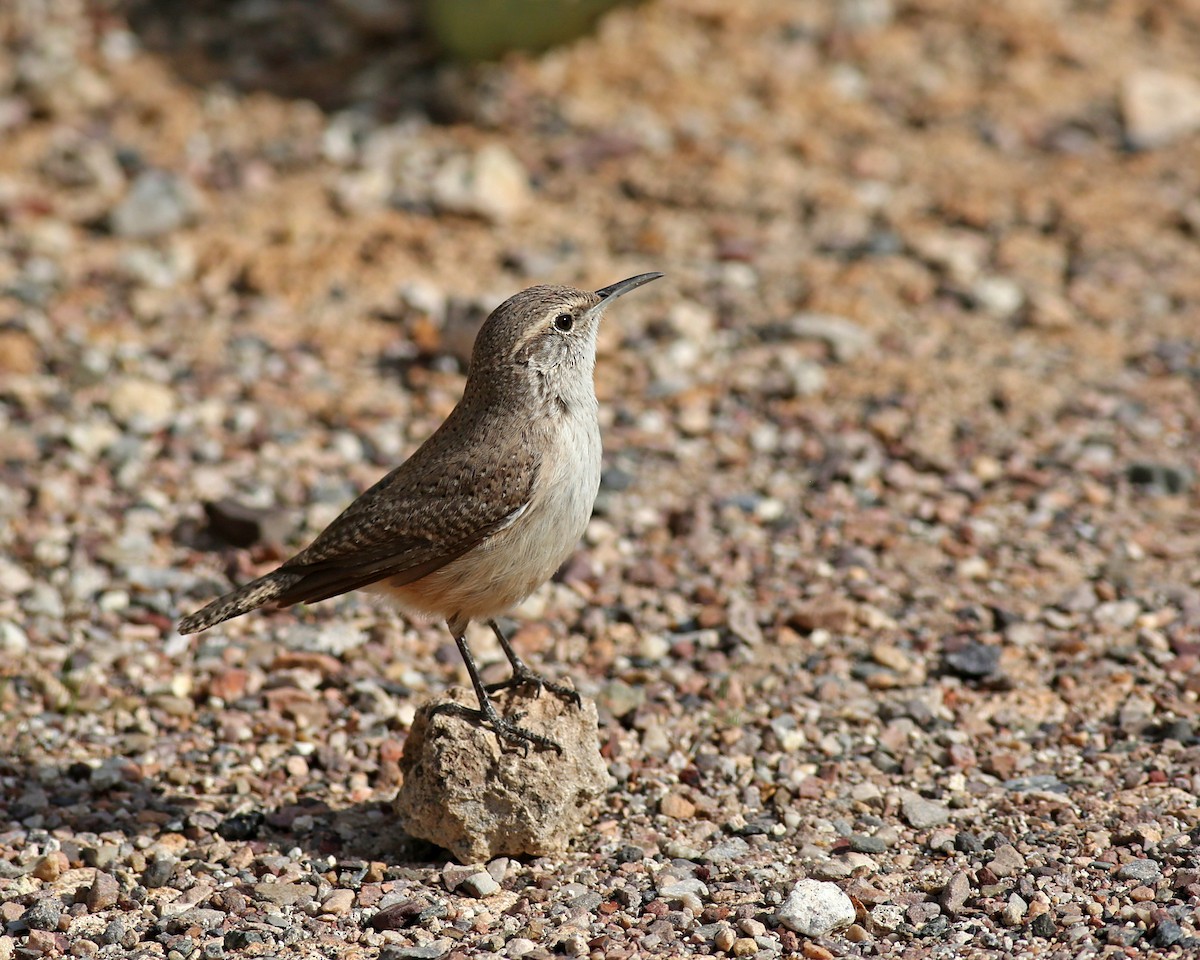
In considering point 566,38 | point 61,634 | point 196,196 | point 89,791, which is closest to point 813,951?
point 89,791

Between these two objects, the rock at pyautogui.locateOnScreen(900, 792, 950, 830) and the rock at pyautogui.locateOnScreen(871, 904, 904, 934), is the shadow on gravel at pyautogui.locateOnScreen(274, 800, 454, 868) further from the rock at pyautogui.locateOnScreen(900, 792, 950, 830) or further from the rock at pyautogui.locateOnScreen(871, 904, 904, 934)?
the rock at pyautogui.locateOnScreen(900, 792, 950, 830)

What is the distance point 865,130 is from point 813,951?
7.42m

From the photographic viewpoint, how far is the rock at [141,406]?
8516mm

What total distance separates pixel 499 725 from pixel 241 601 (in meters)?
1.09

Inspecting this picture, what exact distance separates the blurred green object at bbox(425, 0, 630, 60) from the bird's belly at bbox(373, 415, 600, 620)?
5.99 m

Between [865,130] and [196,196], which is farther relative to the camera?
[865,130]

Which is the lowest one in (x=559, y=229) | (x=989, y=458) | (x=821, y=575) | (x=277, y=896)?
(x=277, y=896)

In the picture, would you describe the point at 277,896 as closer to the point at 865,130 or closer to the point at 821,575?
the point at 821,575

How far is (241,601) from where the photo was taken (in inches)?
226

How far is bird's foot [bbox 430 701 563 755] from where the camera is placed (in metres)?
5.61

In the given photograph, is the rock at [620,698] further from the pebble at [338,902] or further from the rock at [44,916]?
the rock at [44,916]

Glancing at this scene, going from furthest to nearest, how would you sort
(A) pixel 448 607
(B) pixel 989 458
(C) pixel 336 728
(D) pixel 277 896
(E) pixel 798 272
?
(E) pixel 798 272 < (B) pixel 989 458 < (C) pixel 336 728 < (A) pixel 448 607 < (D) pixel 277 896

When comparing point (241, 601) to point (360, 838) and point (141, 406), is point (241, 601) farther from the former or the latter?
point (141, 406)

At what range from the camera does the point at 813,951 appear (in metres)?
4.97
